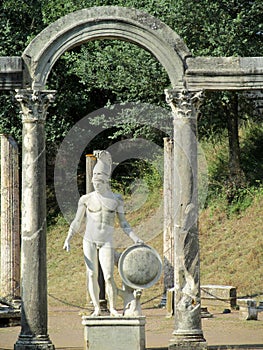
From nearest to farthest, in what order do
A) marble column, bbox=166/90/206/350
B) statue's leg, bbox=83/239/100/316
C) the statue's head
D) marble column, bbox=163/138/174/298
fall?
1. statue's leg, bbox=83/239/100/316
2. marble column, bbox=166/90/206/350
3. the statue's head
4. marble column, bbox=163/138/174/298

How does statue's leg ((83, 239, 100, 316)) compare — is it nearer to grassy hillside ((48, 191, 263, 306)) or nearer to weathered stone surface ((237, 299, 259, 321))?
weathered stone surface ((237, 299, 259, 321))

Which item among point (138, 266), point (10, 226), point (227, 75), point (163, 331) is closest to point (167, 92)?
point (227, 75)

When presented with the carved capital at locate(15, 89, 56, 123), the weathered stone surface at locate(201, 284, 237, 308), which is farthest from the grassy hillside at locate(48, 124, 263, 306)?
the carved capital at locate(15, 89, 56, 123)

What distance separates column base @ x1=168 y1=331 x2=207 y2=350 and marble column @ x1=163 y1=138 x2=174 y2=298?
893cm

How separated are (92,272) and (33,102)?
9.20ft

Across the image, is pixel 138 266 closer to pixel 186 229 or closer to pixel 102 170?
pixel 186 229

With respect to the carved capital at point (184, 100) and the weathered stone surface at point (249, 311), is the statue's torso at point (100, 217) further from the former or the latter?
the weathered stone surface at point (249, 311)

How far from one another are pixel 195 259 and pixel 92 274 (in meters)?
1.63

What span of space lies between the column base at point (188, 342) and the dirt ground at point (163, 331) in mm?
520

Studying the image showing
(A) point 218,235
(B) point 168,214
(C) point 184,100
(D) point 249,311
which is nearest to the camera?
(C) point 184,100

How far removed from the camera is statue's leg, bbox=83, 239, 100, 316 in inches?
617

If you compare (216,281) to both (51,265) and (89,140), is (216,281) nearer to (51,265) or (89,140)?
(51,265)

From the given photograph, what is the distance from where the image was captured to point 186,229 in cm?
1591

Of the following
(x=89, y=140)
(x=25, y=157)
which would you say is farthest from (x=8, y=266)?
(x=89, y=140)
